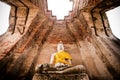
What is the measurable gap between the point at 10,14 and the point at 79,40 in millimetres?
2661

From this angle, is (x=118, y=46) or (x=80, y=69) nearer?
(x=80, y=69)

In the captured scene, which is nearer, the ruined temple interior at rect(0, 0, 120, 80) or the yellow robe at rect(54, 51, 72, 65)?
the yellow robe at rect(54, 51, 72, 65)

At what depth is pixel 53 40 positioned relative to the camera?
27.6 ft

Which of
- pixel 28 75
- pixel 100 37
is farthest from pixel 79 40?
pixel 28 75

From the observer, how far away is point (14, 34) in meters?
7.18

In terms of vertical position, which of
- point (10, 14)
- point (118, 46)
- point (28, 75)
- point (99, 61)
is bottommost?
point (28, 75)

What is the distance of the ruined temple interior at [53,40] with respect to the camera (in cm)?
687

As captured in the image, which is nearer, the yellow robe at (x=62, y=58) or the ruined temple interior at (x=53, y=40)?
the yellow robe at (x=62, y=58)

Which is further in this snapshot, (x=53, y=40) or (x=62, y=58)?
(x=53, y=40)

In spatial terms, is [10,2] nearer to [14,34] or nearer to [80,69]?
[14,34]

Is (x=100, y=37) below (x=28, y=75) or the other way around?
the other way around

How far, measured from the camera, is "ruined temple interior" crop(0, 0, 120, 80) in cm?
687

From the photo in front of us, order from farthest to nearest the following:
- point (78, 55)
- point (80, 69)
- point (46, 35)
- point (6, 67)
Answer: point (46, 35), point (78, 55), point (6, 67), point (80, 69)

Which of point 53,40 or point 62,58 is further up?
point 53,40
